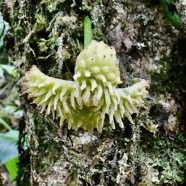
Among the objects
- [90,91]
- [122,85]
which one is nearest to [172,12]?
[122,85]

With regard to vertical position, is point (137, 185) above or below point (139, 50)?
below

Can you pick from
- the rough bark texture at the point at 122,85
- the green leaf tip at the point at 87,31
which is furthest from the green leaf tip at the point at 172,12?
the green leaf tip at the point at 87,31

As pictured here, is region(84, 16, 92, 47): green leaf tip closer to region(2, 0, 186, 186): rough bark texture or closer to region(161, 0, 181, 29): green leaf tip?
region(2, 0, 186, 186): rough bark texture

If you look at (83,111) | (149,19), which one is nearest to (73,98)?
(83,111)

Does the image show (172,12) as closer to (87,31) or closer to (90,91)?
(87,31)

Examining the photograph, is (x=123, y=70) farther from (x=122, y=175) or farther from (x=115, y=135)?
(x=122, y=175)
